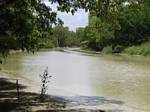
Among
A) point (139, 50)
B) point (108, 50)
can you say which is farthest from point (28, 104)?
point (108, 50)

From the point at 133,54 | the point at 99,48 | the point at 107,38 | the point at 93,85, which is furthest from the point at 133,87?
the point at 99,48

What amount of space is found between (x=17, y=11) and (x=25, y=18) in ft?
2.31

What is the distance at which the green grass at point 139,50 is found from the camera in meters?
93.7

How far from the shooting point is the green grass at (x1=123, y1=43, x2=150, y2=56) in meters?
93.7

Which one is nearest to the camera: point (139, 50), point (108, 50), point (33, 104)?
point (33, 104)

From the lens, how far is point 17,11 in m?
19.6

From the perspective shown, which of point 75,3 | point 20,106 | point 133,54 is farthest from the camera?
point 133,54

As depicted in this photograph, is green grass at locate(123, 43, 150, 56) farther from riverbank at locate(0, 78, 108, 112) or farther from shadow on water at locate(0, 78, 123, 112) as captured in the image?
shadow on water at locate(0, 78, 123, 112)

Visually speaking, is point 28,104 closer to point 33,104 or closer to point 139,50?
point 33,104

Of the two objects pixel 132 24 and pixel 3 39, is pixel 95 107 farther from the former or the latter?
pixel 132 24

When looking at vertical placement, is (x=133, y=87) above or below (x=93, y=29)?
below

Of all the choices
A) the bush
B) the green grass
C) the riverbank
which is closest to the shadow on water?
the riverbank

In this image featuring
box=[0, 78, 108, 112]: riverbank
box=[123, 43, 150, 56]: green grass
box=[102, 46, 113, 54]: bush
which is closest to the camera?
box=[0, 78, 108, 112]: riverbank

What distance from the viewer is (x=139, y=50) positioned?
9812cm
